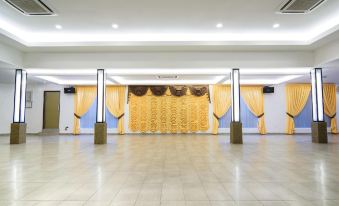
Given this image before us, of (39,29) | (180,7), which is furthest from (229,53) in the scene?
(39,29)

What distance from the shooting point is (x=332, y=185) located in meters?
3.64

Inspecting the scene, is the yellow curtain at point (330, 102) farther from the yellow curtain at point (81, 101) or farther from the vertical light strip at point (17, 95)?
the vertical light strip at point (17, 95)

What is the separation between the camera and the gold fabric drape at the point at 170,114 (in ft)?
48.6

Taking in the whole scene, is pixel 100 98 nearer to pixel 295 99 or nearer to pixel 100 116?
pixel 100 116

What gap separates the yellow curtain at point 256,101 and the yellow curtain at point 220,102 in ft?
3.77

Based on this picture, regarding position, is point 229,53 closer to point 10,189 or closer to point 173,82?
point 173,82

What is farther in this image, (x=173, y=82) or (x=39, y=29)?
(x=173, y=82)

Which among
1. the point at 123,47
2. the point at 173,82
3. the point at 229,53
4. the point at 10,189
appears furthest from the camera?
the point at 173,82

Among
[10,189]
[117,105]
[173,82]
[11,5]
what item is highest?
[11,5]

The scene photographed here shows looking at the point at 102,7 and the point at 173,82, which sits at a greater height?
the point at 102,7

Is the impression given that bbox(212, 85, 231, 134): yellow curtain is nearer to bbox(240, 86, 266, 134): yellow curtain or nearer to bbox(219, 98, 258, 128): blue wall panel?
bbox(219, 98, 258, 128): blue wall panel

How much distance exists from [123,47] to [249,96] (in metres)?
9.80

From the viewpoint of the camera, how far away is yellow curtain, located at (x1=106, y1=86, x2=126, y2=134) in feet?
49.0

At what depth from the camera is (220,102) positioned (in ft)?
48.7
